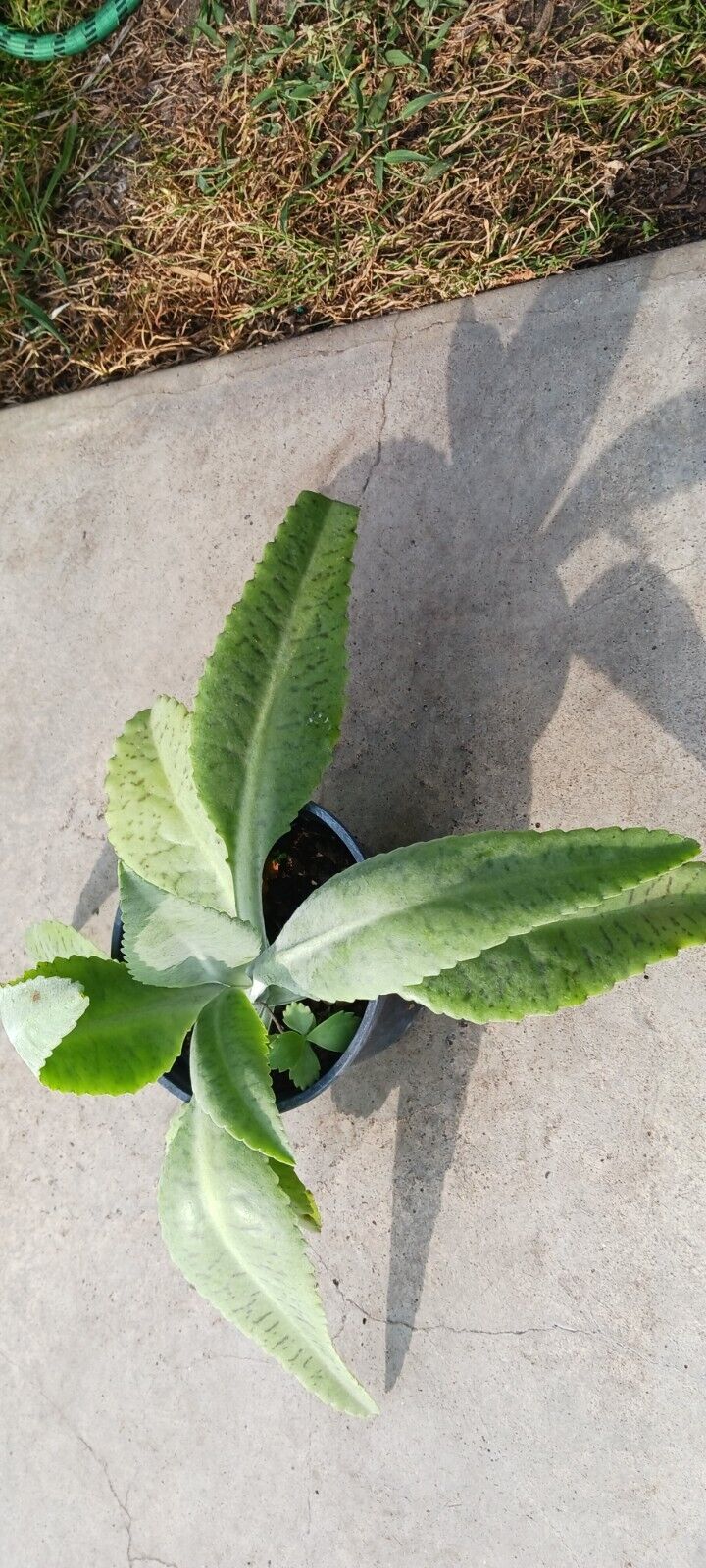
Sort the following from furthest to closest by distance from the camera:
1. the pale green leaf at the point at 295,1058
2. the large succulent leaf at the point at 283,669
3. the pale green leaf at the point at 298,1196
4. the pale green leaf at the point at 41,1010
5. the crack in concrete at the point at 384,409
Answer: the crack in concrete at the point at 384,409 → the pale green leaf at the point at 295,1058 → the large succulent leaf at the point at 283,669 → the pale green leaf at the point at 298,1196 → the pale green leaf at the point at 41,1010

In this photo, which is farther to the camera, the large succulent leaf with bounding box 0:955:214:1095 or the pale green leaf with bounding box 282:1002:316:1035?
the pale green leaf with bounding box 282:1002:316:1035

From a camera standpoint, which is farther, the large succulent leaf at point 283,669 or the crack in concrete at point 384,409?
the crack in concrete at point 384,409

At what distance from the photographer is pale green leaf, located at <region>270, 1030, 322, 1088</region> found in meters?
1.21

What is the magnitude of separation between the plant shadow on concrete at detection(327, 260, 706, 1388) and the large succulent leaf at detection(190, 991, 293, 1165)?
55cm

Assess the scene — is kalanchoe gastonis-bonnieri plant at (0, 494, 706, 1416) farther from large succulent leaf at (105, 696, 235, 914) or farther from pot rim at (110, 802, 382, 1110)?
pot rim at (110, 802, 382, 1110)

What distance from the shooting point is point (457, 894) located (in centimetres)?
89

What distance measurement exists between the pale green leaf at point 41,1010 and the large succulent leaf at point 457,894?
231 mm

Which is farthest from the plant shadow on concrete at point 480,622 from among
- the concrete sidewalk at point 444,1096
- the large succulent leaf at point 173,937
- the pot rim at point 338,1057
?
the large succulent leaf at point 173,937

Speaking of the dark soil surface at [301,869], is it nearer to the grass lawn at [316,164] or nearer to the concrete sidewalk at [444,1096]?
the concrete sidewalk at [444,1096]

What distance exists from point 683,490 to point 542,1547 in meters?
1.36

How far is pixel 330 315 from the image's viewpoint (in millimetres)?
1659

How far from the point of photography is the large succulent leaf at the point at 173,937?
0.99 meters

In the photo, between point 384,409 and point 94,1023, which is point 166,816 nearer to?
point 94,1023

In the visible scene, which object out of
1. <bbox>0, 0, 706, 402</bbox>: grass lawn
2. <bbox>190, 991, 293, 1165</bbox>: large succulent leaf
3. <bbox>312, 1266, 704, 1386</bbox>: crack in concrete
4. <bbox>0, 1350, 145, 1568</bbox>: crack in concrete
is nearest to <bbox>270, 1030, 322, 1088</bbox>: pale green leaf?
<bbox>190, 991, 293, 1165</bbox>: large succulent leaf
